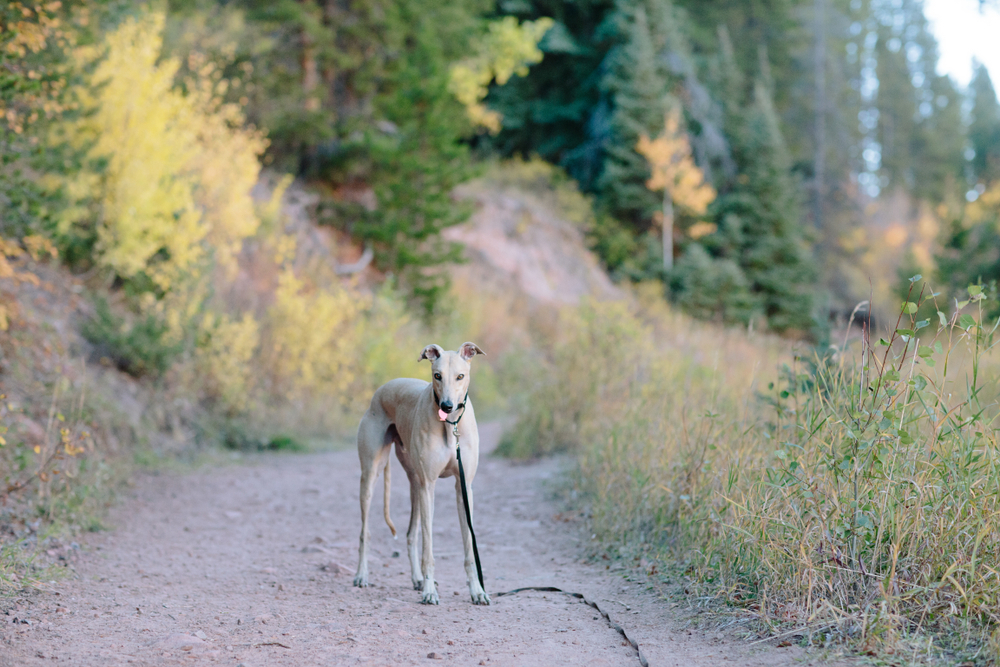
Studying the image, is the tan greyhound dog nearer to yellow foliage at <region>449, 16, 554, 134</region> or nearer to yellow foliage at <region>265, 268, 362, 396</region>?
yellow foliage at <region>265, 268, 362, 396</region>

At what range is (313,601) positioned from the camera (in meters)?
4.45

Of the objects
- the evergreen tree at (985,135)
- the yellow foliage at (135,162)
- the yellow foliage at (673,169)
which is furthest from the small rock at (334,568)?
the evergreen tree at (985,135)

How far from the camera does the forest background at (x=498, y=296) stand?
3752mm

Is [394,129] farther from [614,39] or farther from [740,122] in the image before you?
[740,122]

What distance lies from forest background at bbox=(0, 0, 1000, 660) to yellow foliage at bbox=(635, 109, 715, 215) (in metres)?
0.11

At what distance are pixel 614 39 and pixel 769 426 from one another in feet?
75.9

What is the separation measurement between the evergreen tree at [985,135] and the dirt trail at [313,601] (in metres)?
41.2

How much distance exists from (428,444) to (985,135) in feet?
158

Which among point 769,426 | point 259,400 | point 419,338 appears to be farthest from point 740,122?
point 769,426

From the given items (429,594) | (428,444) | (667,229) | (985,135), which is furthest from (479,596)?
(985,135)

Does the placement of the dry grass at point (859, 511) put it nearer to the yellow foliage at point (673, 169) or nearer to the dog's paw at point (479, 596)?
the dog's paw at point (479, 596)

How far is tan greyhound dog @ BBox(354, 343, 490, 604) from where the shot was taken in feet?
14.4

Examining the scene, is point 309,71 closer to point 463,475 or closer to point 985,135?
point 463,475

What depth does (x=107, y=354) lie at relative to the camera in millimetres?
9781
